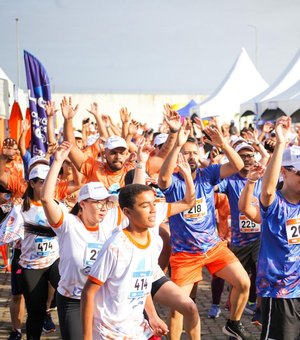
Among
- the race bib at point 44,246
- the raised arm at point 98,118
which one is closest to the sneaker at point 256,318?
the race bib at point 44,246

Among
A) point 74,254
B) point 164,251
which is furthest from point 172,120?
point 74,254

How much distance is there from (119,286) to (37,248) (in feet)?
8.12

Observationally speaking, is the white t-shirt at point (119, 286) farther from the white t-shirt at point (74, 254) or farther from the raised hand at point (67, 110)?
the raised hand at point (67, 110)

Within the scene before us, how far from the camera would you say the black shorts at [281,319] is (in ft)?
16.5

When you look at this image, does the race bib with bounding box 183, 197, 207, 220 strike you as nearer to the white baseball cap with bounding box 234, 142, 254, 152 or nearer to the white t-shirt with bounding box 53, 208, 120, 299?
the white baseball cap with bounding box 234, 142, 254, 152

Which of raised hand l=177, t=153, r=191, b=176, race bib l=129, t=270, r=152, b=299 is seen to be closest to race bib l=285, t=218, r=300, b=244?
race bib l=129, t=270, r=152, b=299

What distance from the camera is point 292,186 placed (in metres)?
5.12

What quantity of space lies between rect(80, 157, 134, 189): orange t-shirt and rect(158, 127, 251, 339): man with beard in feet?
2.33

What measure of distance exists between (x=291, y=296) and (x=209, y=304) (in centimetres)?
394

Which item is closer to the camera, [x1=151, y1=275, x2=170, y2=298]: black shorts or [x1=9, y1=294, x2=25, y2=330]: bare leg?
[x1=151, y1=275, x2=170, y2=298]: black shorts

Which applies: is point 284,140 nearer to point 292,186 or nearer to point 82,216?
point 292,186

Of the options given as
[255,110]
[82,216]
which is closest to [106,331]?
[82,216]

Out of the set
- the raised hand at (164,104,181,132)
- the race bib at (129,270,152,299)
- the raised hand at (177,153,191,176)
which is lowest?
the race bib at (129,270,152,299)

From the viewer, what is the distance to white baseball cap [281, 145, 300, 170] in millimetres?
5039
